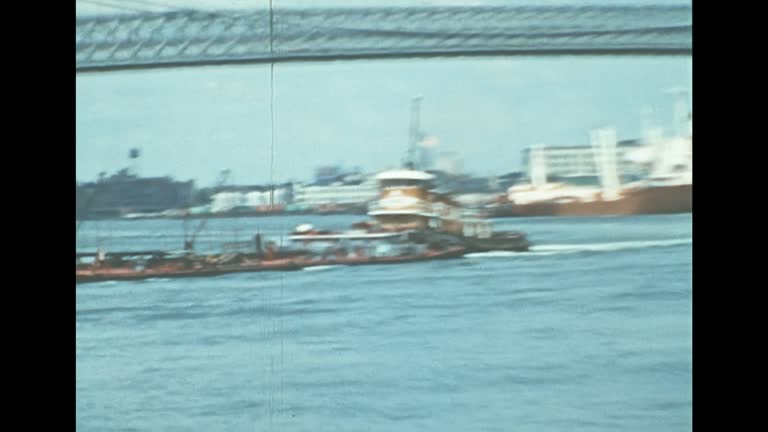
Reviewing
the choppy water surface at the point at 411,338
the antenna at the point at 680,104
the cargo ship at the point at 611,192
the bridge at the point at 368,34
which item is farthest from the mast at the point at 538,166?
the antenna at the point at 680,104

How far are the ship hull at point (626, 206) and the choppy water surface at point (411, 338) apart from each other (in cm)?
5

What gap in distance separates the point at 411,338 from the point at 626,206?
1076 mm

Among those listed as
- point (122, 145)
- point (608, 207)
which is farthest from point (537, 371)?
point (122, 145)

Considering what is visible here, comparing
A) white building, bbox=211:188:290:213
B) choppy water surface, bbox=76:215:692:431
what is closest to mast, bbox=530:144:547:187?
choppy water surface, bbox=76:215:692:431

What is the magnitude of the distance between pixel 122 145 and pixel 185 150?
31 cm

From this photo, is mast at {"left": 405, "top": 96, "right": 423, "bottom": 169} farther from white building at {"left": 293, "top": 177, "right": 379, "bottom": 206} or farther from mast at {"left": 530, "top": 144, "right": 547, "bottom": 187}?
mast at {"left": 530, "top": 144, "right": 547, "bottom": 187}

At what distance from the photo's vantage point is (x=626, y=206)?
4.36 m

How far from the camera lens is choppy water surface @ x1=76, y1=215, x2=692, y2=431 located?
396 cm

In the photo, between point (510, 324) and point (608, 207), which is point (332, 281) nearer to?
point (510, 324)

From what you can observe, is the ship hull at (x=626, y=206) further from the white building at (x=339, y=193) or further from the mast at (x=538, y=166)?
the white building at (x=339, y=193)

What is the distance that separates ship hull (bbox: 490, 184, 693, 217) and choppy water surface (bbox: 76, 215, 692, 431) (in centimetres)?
→ 5

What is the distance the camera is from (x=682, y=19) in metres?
4.16

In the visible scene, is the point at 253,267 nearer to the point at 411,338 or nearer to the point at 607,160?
the point at 411,338
